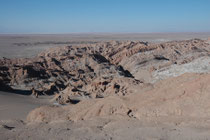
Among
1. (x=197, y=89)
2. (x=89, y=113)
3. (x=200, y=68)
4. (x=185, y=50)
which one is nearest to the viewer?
(x=197, y=89)

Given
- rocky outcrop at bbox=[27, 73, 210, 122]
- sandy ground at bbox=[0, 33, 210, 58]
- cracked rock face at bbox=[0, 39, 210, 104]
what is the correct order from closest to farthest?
rocky outcrop at bbox=[27, 73, 210, 122] < cracked rock face at bbox=[0, 39, 210, 104] < sandy ground at bbox=[0, 33, 210, 58]

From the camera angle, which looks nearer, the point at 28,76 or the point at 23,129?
the point at 23,129

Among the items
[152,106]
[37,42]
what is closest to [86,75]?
[152,106]

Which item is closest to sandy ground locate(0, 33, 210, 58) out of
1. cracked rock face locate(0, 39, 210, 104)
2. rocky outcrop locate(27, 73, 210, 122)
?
cracked rock face locate(0, 39, 210, 104)

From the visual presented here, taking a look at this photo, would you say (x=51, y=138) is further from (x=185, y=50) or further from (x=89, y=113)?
(x=185, y=50)

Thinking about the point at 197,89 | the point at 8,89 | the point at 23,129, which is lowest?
the point at 8,89

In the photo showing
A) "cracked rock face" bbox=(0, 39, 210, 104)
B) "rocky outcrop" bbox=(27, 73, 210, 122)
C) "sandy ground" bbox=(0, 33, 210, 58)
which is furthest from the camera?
"sandy ground" bbox=(0, 33, 210, 58)

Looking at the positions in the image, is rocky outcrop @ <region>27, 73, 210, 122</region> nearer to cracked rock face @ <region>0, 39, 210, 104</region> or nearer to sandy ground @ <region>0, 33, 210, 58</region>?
cracked rock face @ <region>0, 39, 210, 104</region>

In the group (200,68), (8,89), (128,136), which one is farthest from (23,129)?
(200,68)

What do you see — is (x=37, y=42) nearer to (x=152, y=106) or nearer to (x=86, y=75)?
(x=86, y=75)

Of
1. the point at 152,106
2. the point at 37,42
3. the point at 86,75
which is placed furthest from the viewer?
the point at 37,42

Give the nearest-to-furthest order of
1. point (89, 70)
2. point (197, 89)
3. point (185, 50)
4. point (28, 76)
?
point (197, 89) → point (28, 76) → point (89, 70) → point (185, 50)
